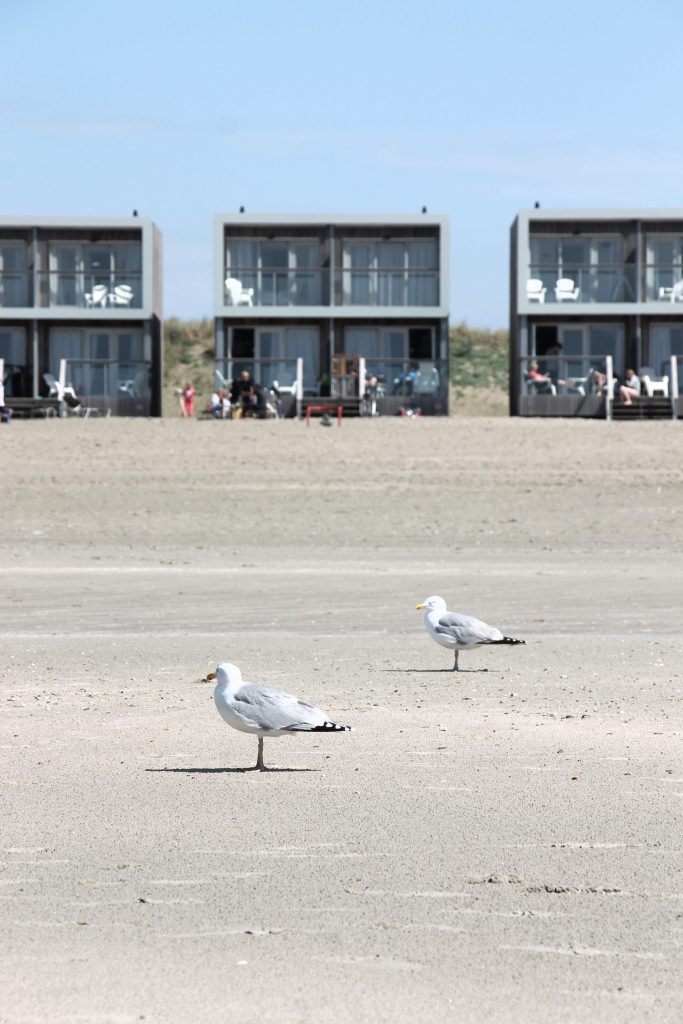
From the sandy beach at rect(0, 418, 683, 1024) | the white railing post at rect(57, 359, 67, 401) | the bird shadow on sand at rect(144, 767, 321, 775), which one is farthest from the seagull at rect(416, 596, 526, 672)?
the white railing post at rect(57, 359, 67, 401)

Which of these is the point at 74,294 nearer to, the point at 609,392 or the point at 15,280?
the point at 15,280

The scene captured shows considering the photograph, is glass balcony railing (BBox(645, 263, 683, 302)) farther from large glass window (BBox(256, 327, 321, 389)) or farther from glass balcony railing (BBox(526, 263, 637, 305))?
large glass window (BBox(256, 327, 321, 389))

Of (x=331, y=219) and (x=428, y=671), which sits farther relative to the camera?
(x=331, y=219)

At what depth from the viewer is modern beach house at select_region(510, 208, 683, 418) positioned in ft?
152

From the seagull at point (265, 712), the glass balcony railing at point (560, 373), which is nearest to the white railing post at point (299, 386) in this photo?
the glass balcony railing at point (560, 373)

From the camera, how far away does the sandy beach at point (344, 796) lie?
17.6ft

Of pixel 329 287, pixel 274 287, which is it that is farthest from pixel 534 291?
pixel 274 287

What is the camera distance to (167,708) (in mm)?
10539

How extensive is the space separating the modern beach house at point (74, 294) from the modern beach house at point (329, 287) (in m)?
2.37

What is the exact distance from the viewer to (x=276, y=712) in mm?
8125

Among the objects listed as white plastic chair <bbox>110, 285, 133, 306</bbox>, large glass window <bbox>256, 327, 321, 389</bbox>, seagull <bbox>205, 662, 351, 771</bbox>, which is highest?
white plastic chair <bbox>110, 285, 133, 306</bbox>

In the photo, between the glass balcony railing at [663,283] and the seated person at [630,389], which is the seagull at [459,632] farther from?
the glass balcony railing at [663,283]

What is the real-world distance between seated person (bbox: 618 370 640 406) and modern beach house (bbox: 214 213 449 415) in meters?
6.13

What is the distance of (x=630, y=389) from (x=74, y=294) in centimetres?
1600
